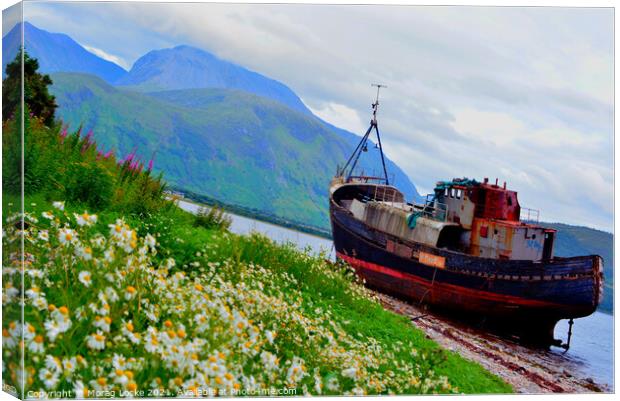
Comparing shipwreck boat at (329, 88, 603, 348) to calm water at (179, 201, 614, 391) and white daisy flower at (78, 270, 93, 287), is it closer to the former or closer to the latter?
calm water at (179, 201, 614, 391)

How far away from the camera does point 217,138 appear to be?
1991 cm

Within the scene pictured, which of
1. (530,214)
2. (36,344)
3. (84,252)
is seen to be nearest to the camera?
(36,344)

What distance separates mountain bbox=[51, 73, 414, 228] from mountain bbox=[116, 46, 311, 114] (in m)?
0.42

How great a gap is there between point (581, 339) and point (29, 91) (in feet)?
44.9

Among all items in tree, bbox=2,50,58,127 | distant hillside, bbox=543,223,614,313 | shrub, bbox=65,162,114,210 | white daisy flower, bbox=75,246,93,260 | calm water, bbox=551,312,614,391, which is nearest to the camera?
white daisy flower, bbox=75,246,93,260

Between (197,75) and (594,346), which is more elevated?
(197,75)

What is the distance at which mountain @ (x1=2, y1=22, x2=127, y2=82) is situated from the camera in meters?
9.51

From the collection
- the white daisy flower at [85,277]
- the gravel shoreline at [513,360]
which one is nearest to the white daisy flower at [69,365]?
the white daisy flower at [85,277]

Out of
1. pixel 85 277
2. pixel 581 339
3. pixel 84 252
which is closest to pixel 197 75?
pixel 84 252

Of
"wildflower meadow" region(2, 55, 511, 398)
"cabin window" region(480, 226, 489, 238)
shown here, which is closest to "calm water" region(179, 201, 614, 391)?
"wildflower meadow" region(2, 55, 511, 398)

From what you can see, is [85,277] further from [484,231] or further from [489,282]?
[489,282]

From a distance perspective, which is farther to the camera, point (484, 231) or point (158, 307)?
point (484, 231)

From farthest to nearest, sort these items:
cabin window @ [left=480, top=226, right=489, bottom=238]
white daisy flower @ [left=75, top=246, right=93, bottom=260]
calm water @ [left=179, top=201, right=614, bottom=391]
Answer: cabin window @ [left=480, top=226, right=489, bottom=238]
calm water @ [left=179, top=201, right=614, bottom=391]
white daisy flower @ [left=75, top=246, right=93, bottom=260]

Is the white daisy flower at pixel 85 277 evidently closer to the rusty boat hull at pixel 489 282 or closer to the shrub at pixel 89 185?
the shrub at pixel 89 185
